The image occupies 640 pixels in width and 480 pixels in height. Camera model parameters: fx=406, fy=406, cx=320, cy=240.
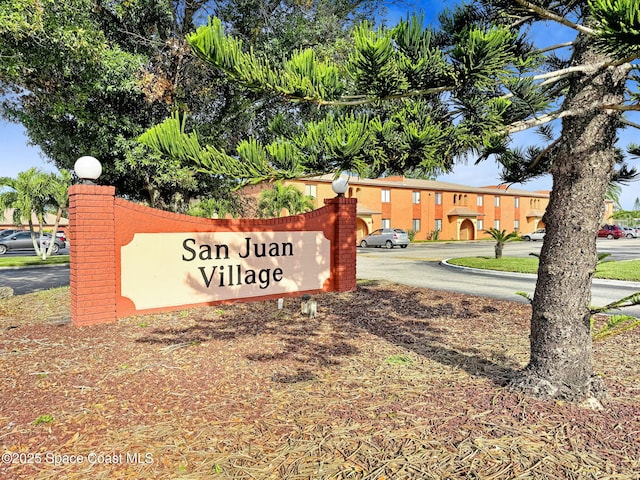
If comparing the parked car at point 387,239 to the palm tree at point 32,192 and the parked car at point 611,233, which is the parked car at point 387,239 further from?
the parked car at point 611,233

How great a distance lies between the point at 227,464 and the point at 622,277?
42.7 ft

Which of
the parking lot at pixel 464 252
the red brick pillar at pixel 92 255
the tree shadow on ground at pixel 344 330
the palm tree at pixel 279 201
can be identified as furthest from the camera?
the palm tree at pixel 279 201

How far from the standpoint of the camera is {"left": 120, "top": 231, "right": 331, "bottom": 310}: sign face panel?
6746 millimetres

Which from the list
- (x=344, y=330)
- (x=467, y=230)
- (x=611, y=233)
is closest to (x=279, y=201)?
(x=344, y=330)

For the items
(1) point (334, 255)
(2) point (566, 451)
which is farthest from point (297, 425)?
(1) point (334, 255)

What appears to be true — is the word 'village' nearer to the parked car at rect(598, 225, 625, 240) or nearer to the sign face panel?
the sign face panel

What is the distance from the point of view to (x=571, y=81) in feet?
11.5

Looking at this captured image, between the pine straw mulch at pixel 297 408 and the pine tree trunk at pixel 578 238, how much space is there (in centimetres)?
27

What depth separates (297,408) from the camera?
129 inches

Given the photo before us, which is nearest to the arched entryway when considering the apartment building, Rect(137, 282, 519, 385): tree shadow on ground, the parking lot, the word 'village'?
the apartment building

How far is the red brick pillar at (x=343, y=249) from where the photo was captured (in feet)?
30.2

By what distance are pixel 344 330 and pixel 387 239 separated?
2492 cm

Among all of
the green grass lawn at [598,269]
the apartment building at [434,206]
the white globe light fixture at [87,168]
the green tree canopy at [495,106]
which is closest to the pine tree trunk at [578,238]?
the green tree canopy at [495,106]

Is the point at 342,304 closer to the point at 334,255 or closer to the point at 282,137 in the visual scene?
the point at 334,255
